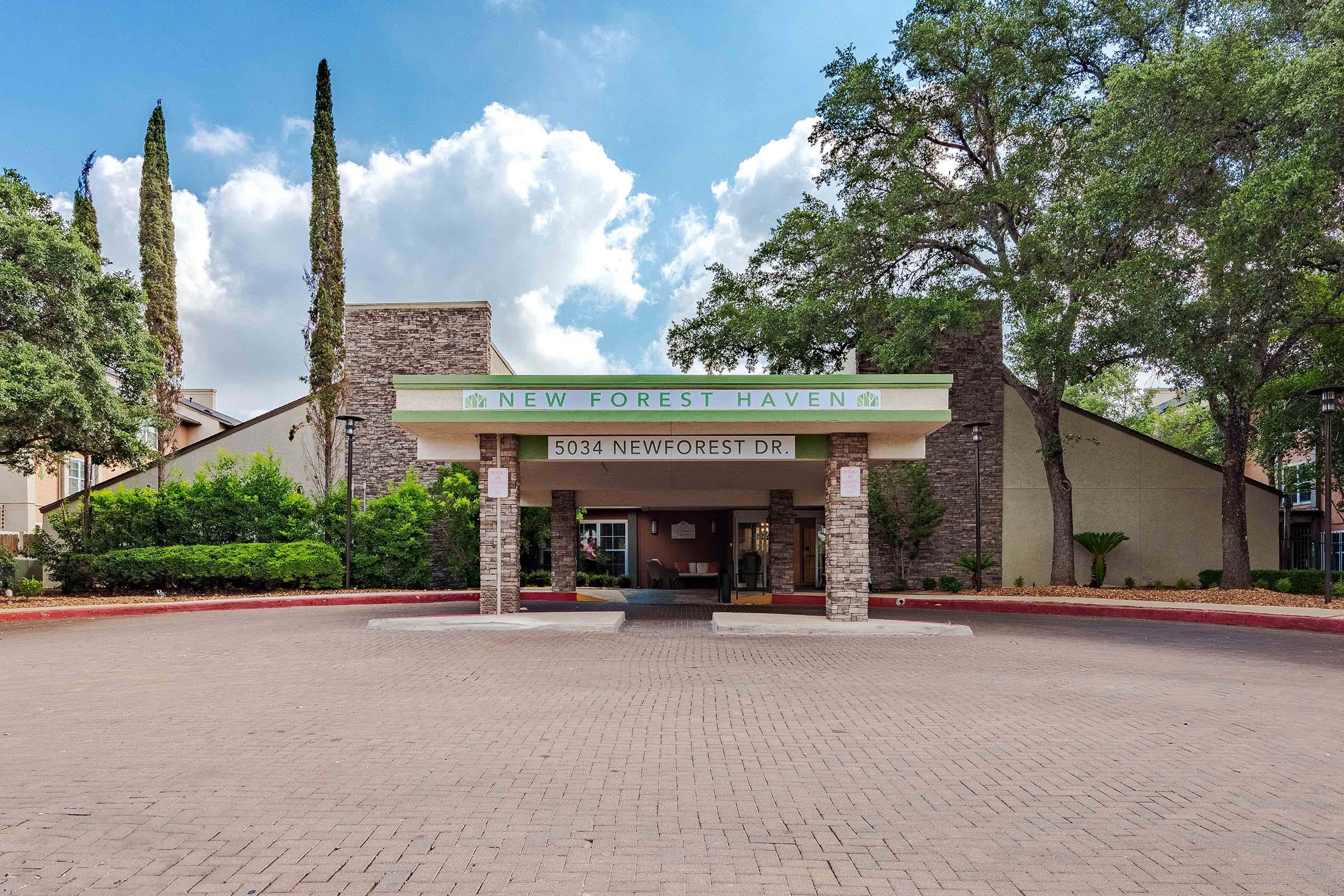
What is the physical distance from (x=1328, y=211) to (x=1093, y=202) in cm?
399

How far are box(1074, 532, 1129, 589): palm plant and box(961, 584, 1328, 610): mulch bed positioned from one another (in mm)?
462

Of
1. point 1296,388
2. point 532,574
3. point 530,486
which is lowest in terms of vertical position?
point 532,574

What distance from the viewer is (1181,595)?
20.8 metres

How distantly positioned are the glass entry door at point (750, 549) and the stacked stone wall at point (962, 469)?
3241 mm

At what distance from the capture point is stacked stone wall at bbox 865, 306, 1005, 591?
25.5 m

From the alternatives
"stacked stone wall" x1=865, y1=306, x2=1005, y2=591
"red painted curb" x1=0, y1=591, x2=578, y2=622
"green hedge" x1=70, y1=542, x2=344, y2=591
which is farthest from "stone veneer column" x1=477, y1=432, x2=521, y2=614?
"stacked stone wall" x1=865, y1=306, x2=1005, y2=591

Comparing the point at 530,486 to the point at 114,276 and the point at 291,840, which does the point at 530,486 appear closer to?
the point at 114,276

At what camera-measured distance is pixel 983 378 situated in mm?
25750

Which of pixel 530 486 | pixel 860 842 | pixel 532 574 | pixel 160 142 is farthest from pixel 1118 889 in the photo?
pixel 160 142

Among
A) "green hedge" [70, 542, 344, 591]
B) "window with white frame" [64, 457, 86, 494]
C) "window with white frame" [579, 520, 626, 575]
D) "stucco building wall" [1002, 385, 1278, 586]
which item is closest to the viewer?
"green hedge" [70, 542, 344, 591]

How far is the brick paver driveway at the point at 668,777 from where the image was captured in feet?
13.6

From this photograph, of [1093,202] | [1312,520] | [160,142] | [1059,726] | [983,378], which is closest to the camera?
[1059,726]

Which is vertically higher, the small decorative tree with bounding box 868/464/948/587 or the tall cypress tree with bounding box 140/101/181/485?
the tall cypress tree with bounding box 140/101/181/485

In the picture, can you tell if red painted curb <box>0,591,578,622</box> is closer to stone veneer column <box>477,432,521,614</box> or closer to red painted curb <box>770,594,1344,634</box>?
stone veneer column <box>477,432,521,614</box>
